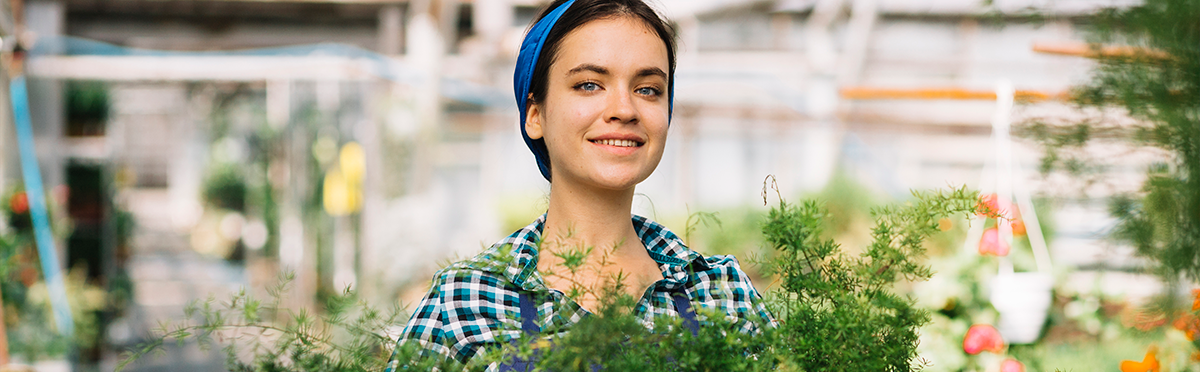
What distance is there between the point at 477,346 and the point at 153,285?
22.9ft

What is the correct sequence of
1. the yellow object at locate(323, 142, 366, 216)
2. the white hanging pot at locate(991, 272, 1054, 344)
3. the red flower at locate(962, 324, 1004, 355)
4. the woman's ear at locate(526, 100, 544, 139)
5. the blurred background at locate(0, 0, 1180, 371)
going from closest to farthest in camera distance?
1. the woman's ear at locate(526, 100, 544, 139)
2. the red flower at locate(962, 324, 1004, 355)
3. the white hanging pot at locate(991, 272, 1054, 344)
4. the blurred background at locate(0, 0, 1180, 371)
5. the yellow object at locate(323, 142, 366, 216)

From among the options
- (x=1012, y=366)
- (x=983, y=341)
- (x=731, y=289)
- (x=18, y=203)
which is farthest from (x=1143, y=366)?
(x=18, y=203)

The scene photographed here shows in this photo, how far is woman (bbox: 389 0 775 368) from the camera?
3.09 ft

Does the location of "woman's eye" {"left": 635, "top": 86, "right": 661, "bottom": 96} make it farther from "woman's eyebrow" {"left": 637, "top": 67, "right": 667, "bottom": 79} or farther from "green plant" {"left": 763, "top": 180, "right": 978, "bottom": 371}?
"green plant" {"left": 763, "top": 180, "right": 978, "bottom": 371}

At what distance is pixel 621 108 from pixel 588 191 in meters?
0.13

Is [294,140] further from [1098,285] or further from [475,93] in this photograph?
[1098,285]

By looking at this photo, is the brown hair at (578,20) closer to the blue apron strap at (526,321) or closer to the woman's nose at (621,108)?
the woman's nose at (621,108)

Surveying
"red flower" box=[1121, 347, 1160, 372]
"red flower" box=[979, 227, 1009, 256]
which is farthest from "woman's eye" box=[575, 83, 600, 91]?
"red flower" box=[979, 227, 1009, 256]

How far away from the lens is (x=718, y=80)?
639cm

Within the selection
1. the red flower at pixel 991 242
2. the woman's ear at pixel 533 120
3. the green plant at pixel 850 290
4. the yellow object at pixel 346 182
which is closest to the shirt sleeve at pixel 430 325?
the woman's ear at pixel 533 120

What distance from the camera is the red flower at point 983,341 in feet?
9.20

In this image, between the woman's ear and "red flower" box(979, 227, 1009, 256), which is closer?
the woman's ear

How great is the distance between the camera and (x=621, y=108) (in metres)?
0.97

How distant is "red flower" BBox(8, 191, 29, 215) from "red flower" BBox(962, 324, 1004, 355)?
420 centimetres
